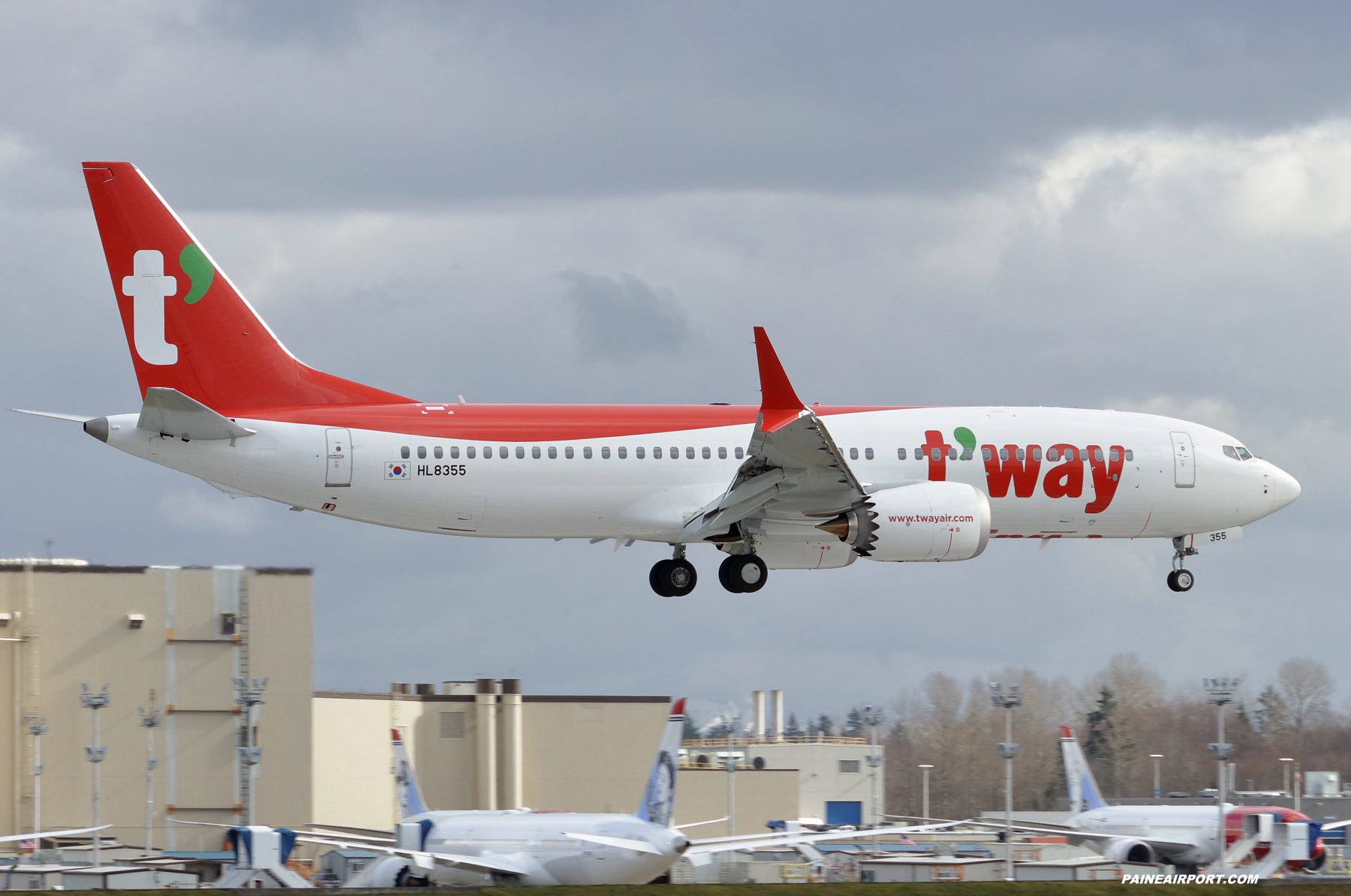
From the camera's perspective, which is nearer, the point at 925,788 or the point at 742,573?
the point at 742,573

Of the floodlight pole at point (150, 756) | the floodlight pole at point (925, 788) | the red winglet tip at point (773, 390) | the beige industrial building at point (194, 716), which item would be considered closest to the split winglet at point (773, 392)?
the red winglet tip at point (773, 390)

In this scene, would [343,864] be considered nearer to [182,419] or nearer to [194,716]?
[182,419]

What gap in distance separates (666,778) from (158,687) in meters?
24.9

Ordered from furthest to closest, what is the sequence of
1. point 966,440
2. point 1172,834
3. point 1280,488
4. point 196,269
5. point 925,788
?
1. point 925,788
2. point 1280,488
3. point 1172,834
4. point 966,440
5. point 196,269

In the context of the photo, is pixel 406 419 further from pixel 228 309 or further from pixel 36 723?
pixel 36 723

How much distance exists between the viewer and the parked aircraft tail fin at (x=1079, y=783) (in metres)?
47.3

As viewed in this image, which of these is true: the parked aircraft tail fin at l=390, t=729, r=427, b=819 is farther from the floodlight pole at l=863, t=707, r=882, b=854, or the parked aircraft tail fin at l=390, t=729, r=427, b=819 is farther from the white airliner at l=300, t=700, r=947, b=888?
the floodlight pole at l=863, t=707, r=882, b=854

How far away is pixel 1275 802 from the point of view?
66125 mm

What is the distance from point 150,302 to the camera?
Result: 129 ft

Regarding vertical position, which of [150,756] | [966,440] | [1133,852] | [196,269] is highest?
[196,269]

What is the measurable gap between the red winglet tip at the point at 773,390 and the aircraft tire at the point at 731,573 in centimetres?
551

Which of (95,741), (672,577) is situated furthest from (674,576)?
(95,741)

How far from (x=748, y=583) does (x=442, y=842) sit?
930 centimetres

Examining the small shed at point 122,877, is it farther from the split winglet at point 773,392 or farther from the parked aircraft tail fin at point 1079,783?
the parked aircraft tail fin at point 1079,783
